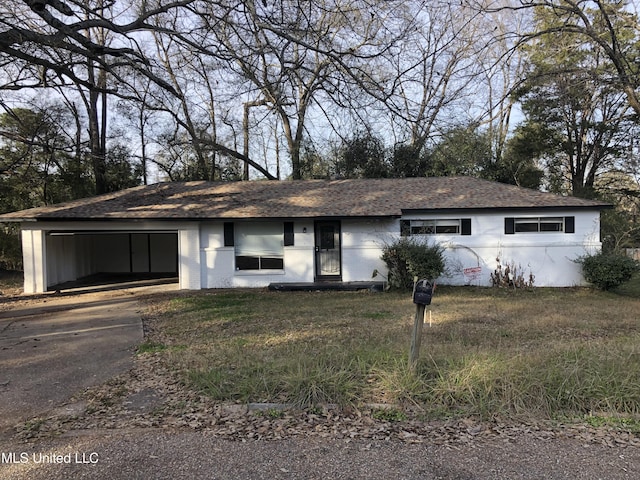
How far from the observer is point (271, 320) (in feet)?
29.3

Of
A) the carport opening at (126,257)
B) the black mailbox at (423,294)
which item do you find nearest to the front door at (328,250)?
the carport opening at (126,257)

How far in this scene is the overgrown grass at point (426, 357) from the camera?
4148 millimetres

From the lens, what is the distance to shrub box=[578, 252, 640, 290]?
12984 millimetres

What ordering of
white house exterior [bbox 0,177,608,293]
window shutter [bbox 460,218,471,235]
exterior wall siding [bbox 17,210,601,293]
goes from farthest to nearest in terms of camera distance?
1. window shutter [bbox 460,218,471,235]
2. exterior wall siding [bbox 17,210,601,293]
3. white house exterior [bbox 0,177,608,293]

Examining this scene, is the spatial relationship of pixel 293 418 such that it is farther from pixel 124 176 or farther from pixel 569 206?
pixel 124 176

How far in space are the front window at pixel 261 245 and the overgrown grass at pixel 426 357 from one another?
4.14m

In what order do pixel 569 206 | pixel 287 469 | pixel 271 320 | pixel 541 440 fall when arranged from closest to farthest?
1. pixel 287 469
2. pixel 541 440
3. pixel 271 320
4. pixel 569 206

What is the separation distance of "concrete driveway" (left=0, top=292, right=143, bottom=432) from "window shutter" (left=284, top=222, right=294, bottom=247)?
508cm

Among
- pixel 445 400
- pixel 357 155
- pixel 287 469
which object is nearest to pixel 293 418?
pixel 287 469

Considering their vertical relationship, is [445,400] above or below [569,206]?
below

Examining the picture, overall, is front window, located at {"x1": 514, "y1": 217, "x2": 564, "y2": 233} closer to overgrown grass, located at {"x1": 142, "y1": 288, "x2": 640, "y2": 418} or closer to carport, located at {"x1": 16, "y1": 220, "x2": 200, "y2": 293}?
overgrown grass, located at {"x1": 142, "y1": 288, "x2": 640, "y2": 418}

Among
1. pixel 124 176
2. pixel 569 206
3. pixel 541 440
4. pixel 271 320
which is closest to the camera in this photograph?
pixel 541 440

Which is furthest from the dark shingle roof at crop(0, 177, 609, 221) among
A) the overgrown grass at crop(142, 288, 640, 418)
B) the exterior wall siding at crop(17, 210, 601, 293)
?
the overgrown grass at crop(142, 288, 640, 418)

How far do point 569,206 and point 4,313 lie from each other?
1612cm
